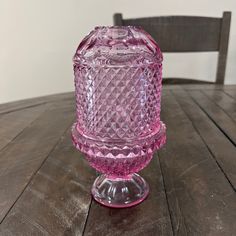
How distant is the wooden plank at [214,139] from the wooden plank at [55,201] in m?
0.24

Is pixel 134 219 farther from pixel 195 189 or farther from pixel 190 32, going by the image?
pixel 190 32

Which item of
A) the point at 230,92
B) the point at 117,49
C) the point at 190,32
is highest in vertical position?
the point at 117,49

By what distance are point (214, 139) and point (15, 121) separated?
504mm

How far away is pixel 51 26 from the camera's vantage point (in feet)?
6.00

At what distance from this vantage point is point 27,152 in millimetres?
628

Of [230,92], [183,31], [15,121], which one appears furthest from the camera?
[183,31]

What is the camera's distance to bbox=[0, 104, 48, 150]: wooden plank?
0.71 metres

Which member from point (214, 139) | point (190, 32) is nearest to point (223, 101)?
point (214, 139)

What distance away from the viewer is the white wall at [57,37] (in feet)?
5.90

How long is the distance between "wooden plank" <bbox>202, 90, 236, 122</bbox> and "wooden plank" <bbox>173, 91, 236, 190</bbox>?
0.23 ft

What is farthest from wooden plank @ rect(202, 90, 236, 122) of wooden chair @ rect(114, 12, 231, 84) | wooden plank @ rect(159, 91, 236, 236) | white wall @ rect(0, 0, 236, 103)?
white wall @ rect(0, 0, 236, 103)

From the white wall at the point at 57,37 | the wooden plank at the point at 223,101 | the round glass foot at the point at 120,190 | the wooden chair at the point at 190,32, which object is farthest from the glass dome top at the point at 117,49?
the white wall at the point at 57,37

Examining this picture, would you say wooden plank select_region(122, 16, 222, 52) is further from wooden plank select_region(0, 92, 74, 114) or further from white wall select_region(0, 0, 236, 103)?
white wall select_region(0, 0, 236, 103)

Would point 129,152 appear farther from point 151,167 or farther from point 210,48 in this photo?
point 210,48
